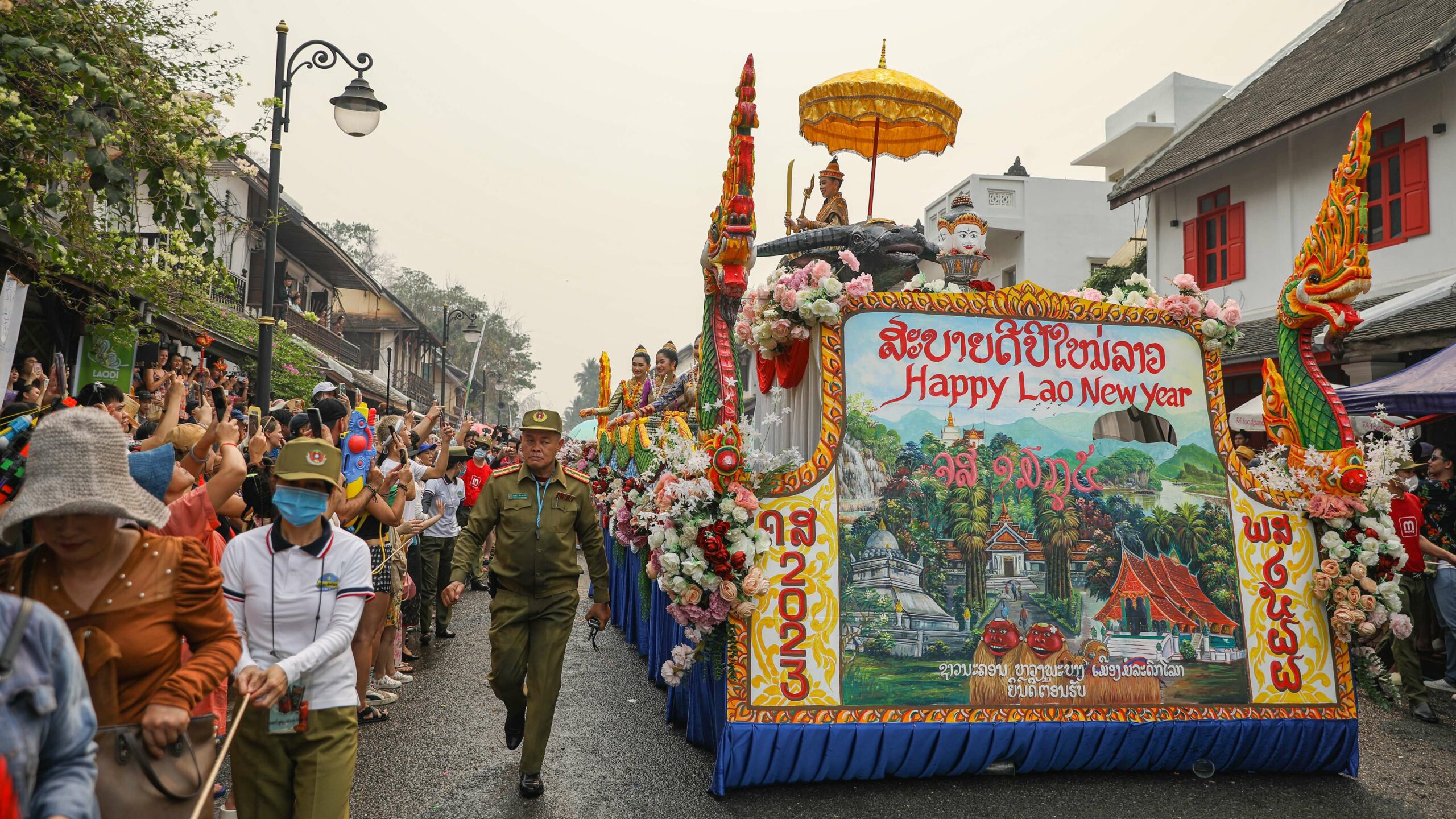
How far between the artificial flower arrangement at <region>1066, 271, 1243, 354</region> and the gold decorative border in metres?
0.04

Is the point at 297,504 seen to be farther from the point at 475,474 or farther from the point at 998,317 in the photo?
the point at 475,474

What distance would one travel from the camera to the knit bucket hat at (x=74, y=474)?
7.92 feet

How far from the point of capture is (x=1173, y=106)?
73.9 feet

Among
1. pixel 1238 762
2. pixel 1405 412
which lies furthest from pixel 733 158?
pixel 1405 412

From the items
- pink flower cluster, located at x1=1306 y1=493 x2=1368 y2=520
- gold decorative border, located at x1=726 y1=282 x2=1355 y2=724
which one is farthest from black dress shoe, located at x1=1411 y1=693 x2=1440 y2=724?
pink flower cluster, located at x1=1306 y1=493 x2=1368 y2=520

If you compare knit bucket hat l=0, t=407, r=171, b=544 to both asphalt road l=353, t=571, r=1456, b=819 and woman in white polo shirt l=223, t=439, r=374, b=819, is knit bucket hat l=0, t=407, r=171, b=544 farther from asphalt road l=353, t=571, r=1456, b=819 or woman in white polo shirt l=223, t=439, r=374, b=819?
asphalt road l=353, t=571, r=1456, b=819

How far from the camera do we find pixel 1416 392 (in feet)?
29.3

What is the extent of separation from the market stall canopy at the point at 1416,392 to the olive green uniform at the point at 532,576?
825 cm

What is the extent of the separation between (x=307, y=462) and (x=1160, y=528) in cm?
498

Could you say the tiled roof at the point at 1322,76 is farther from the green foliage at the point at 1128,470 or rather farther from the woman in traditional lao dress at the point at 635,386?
the woman in traditional lao dress at the point at 635,386

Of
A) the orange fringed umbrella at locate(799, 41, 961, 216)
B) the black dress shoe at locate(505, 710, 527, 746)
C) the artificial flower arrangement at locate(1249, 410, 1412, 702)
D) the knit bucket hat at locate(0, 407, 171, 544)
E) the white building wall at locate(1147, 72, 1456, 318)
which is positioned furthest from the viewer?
the white building wall at locate(1147, 72, 1456, 318)

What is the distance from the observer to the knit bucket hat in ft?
7.92

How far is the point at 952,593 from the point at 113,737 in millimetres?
4290

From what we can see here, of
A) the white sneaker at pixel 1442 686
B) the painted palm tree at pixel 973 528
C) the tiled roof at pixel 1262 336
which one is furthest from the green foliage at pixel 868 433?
the tiled roof at pixel 1262 336
